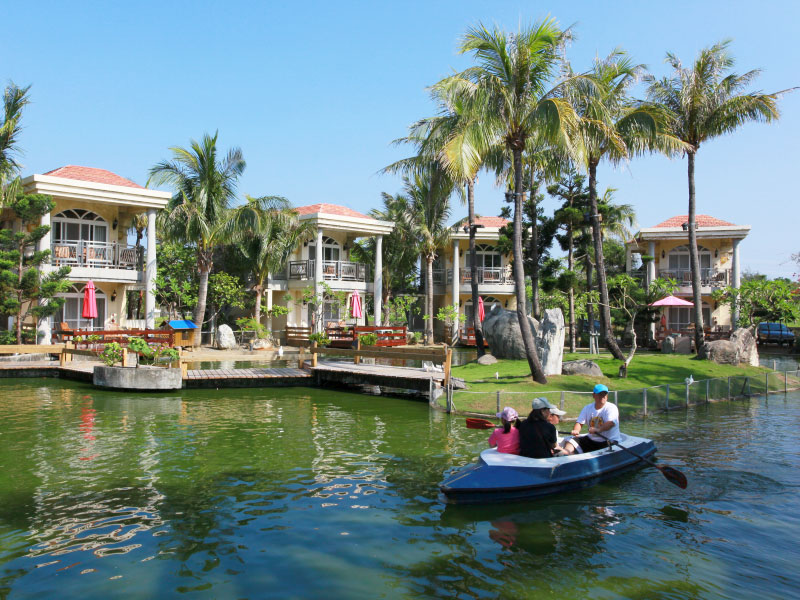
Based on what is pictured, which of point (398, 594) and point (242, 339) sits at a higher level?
point (242, 339)

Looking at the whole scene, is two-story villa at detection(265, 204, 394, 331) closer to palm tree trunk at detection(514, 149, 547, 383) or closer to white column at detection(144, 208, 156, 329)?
white column at detection(144, 208, 156, 329)

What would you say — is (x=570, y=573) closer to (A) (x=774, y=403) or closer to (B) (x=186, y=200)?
(A) (x=774, y=403)

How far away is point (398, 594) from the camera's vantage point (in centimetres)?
665

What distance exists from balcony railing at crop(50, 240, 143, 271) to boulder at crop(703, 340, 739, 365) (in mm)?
25684

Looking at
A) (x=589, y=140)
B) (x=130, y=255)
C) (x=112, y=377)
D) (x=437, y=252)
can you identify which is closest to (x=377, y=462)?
(x=112, y=377)

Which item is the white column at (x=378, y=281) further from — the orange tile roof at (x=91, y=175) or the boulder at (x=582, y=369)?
the boulder at (x=582, y=369)

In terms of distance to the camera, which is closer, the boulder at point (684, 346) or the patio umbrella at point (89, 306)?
Answer: the patio umbrella at point (89, 306)

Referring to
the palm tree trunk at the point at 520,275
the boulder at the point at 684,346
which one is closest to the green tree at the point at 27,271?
the palm tree trunk at the point at 520,275

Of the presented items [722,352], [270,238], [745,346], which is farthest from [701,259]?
[270,238]

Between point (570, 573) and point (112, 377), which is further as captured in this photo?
point (112, 377)

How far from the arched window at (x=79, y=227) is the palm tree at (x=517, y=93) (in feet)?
66.7

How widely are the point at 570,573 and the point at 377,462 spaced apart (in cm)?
524

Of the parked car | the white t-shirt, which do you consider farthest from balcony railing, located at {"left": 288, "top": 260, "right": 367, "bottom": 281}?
the white t-shirt

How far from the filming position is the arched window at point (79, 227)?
29.8 metres
